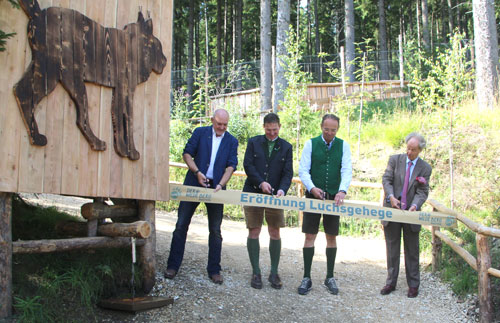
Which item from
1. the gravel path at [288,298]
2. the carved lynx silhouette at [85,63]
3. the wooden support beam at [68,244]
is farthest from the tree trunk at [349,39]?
the wooden support beam at [68,244]

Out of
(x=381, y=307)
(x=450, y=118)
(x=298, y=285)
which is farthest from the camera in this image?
(x=450, y=118)

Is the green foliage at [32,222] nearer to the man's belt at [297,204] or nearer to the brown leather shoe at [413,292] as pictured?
the man's belt at [297,204]

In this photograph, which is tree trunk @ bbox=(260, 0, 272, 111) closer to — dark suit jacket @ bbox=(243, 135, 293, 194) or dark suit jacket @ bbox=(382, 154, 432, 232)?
dark suit jacket @ bbox=(382, 154, 432, 232)

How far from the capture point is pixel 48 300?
14.3 ft

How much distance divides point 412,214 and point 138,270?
316cm

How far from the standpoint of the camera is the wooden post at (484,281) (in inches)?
207

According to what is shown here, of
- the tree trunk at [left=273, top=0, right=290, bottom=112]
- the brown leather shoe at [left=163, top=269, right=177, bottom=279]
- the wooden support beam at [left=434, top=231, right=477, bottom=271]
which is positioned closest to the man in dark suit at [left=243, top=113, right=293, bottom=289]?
the brown leather shoe at [left=163, top=269, right=177, bottom=279]

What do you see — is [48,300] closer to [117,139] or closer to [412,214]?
[117,139]

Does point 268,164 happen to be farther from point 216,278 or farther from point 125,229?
point 125,229

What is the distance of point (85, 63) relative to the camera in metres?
4.68

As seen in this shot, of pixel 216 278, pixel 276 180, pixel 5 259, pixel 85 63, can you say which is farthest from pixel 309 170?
pixel 5 259

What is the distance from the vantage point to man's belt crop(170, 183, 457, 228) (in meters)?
5.50

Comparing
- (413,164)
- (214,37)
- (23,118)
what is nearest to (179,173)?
(413,164)

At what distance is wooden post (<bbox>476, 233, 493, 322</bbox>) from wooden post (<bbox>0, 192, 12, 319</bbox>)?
458cm
